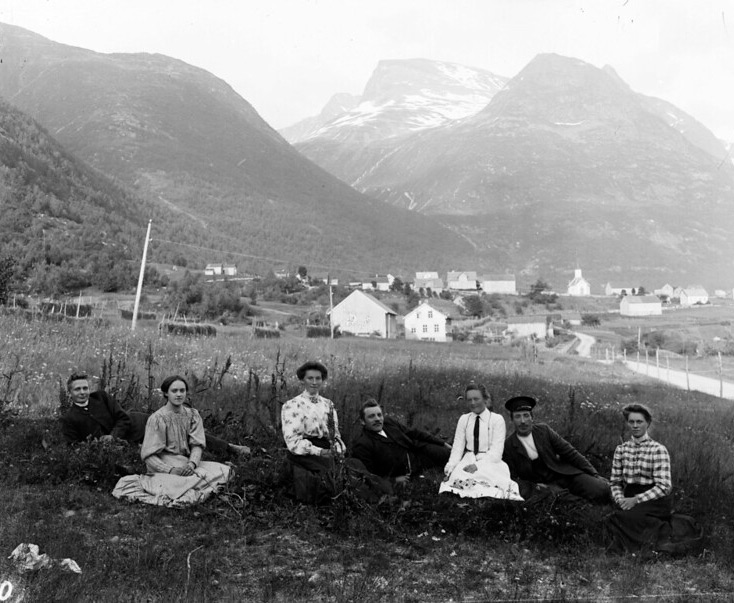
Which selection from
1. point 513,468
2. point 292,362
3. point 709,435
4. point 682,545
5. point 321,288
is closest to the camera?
point 682,545

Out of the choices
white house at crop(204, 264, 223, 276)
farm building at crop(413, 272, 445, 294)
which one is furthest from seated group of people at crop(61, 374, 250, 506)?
farm building at crop(413, 272, 445, 294)

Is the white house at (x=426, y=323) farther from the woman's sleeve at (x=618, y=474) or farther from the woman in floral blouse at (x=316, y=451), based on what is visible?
the woman's sleeve at (x=618, y=474)

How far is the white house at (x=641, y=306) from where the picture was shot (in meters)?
113

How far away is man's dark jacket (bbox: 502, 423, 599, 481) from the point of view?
741 centimetres

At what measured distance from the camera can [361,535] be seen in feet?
18.6

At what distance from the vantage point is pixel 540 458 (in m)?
7.45

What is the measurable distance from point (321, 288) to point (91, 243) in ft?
110

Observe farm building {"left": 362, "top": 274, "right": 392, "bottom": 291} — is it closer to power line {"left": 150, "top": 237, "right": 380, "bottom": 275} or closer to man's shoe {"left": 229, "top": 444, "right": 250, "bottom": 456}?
power line {"left": 150, "top": 237, "right": 380, "bottom": 275}

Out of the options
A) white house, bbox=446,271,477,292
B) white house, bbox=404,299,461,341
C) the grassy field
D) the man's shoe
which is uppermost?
white house, bbox=446,271,477,292

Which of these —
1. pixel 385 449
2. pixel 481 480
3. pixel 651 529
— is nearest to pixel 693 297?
pixel 385 449

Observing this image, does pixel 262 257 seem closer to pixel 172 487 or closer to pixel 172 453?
pixel 172 453

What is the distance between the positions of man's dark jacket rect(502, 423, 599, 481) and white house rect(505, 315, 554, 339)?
211 ft

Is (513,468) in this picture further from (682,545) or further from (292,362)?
(292,362)

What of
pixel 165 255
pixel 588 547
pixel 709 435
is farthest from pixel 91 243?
pixel 588 547
